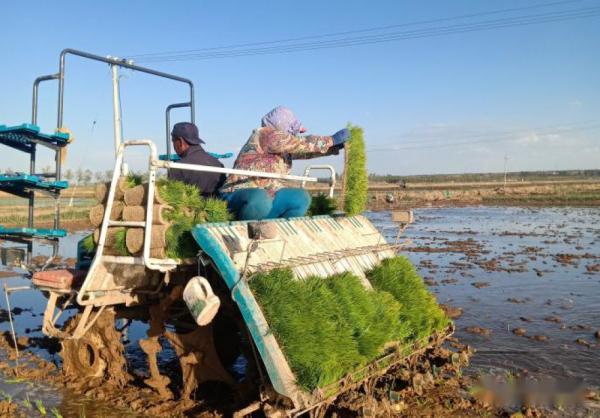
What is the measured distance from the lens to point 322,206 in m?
7.65

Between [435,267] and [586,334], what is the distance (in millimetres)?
7338

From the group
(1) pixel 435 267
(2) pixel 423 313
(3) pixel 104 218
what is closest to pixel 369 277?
(2) pixel 423 313

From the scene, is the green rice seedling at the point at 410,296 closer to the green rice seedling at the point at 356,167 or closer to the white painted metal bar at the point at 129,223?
the green rice seedling at the point at 356,167

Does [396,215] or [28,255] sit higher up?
[396,215]

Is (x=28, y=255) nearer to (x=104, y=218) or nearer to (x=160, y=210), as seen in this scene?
(x=104, y=218)

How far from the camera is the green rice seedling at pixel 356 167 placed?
21.2ft

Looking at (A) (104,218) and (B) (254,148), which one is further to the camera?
(B) (254,148)

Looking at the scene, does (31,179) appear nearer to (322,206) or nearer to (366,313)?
(322,206)

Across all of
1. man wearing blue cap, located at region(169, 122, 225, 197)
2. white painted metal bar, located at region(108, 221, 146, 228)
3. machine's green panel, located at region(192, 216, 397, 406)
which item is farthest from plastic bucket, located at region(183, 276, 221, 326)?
man wearing blue cap, located at region(169, 122, 225, 197)

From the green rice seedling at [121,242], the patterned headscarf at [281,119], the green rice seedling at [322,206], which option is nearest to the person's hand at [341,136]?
the patterned headscarf at [281,119]

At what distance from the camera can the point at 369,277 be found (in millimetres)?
6246

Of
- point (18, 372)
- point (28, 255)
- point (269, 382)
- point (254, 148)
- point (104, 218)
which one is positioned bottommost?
point (18, 372)

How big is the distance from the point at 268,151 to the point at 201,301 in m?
2.40

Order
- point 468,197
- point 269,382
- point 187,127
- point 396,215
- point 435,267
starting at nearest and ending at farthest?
point 269,382, point 187,127, point 396,215, point 435,267, point 468,197
